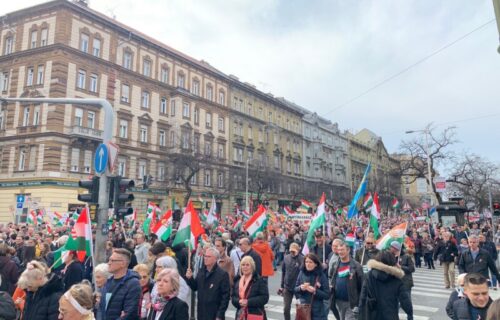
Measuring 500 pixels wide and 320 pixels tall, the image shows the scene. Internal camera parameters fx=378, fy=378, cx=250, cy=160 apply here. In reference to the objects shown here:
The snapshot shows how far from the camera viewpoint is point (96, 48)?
115 feet

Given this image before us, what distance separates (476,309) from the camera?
4.21 m

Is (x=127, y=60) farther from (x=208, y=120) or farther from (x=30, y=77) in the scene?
(x=208, y=120)

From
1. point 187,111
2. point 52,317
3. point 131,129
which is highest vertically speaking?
point 187,111

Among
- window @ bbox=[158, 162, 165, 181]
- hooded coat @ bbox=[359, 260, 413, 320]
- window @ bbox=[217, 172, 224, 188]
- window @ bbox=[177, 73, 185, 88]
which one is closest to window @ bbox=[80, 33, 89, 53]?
window @ bbox=[177, 73, 185, 88]

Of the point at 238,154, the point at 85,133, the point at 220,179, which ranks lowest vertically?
the point at 220,179

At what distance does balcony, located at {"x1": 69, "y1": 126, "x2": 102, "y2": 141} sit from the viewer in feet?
103

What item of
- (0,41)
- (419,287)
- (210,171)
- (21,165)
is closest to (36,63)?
(0,41)

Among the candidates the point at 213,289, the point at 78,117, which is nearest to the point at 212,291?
the point at 213,289

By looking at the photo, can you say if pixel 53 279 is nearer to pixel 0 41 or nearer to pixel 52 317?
pixel 52 317

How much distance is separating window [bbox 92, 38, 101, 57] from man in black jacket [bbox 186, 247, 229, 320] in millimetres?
33710

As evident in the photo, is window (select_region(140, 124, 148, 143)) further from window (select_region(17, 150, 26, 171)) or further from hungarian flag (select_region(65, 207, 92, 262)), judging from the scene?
hungarian flag (select_region(65, 207, 92, 262))

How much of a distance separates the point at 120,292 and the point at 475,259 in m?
8.76

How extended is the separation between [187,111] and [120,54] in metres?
10.1

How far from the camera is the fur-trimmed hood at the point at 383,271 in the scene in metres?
5.23
